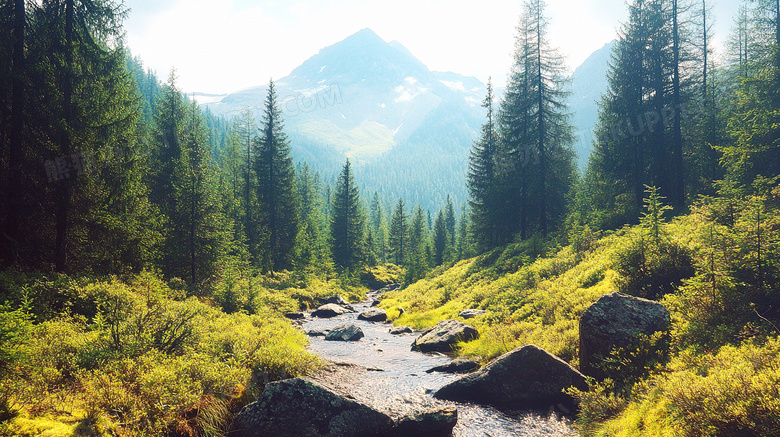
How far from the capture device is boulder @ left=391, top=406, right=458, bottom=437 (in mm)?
6977

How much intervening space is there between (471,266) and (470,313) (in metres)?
12.0

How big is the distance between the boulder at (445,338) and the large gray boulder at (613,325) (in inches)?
235

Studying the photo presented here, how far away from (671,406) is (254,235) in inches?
1519

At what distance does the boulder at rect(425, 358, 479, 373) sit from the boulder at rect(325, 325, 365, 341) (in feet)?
21.5

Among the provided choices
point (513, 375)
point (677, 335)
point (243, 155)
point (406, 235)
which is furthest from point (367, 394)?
point (406, 235)

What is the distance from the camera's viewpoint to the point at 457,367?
11.6 metres

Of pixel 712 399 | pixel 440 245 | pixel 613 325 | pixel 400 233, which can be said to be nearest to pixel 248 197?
pixel 440 245

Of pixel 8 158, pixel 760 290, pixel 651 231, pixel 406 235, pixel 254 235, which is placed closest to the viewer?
pixel 760 290

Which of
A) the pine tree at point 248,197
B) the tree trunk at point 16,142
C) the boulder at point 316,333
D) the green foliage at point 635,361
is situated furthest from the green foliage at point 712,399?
the pine tree at point 248,197

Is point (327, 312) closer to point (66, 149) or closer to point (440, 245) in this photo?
point (66, 149)

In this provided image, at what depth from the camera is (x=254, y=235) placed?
38.3 meters

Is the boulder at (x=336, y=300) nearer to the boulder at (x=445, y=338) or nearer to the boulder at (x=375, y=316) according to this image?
the boulder at (x=375, y=316)

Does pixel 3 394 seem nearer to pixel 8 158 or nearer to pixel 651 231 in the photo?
pixel 8 158

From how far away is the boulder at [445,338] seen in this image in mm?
14312
